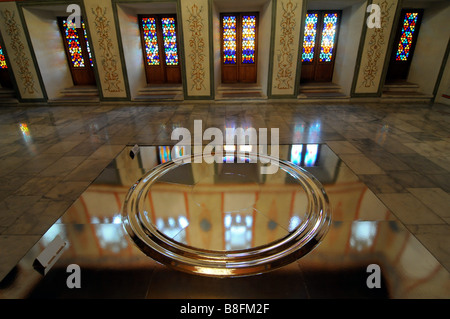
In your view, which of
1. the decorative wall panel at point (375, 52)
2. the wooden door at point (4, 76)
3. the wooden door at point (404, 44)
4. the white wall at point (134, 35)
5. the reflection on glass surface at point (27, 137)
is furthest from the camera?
the wooden door at point (4, 76)

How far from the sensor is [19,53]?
6391mm

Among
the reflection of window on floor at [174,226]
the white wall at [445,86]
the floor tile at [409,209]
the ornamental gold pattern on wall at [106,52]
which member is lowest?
the reflection of window on floor at [174,226]

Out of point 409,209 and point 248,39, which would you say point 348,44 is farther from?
point 409,209

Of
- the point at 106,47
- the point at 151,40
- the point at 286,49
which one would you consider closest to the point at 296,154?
the point at 286,49

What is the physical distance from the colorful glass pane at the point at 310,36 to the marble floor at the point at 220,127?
187cm

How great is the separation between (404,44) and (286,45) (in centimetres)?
375

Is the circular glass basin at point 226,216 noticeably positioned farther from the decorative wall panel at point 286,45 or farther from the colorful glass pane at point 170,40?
the colorful glass pane at point 170,40

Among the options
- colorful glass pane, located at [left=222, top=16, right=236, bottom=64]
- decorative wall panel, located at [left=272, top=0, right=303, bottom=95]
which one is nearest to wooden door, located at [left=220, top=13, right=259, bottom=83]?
colorful glass pane, located at [left=222, top=16, right=236, bottom=64]

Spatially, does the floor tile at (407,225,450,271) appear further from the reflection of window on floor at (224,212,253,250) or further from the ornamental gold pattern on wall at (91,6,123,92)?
the ornamental gold pattern on wall at (91,6,123,92)

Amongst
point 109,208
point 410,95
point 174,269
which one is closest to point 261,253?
point 174,269

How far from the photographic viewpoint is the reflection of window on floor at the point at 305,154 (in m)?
3.17

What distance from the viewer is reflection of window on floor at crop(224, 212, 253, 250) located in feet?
6.01

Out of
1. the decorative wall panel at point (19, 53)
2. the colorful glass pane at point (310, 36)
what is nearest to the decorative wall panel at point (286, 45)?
the colorful glass pane at point (310, 36)
